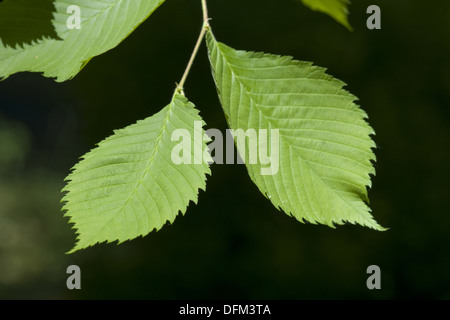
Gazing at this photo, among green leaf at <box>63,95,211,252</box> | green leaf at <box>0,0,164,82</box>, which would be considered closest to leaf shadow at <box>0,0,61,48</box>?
green leaf at <box>0,0,164,82</box>

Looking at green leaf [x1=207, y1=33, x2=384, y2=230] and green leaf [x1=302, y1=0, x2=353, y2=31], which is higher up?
green leaf [x1=302, y1=0, x2=353, y2=31]

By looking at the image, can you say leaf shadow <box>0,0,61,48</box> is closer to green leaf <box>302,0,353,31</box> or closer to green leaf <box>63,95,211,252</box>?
green leaf <box>63,95,211,252</box>

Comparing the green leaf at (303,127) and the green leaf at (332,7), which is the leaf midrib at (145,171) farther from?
the green leaf at (332,7)

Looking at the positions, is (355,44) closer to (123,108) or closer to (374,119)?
(374,119)

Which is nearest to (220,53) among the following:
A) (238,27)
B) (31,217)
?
(238,27)

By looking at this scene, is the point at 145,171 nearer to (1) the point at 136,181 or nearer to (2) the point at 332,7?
(1) the point at 136,181

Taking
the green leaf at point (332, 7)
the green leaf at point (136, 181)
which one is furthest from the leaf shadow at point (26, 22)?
the green leaf at point (332, 7)

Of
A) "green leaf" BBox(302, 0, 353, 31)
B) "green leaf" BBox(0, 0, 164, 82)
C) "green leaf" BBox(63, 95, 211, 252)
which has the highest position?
"green leaf" BBox(0, 0, 164, 82)
